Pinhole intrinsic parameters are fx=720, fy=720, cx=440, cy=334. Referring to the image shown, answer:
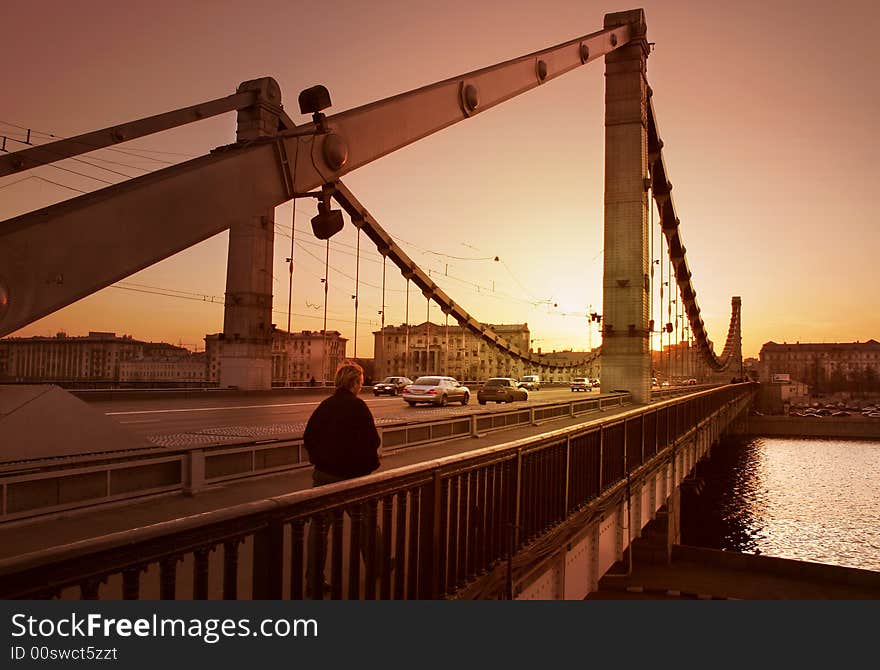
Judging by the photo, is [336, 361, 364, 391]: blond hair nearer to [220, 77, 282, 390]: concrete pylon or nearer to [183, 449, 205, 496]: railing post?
[183, 449, 205, 496]: railing post

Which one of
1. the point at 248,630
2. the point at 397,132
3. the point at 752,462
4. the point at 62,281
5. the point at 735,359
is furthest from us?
the point at 735,359

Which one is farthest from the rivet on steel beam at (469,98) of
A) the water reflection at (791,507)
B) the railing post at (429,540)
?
the water reflection at (791,507)

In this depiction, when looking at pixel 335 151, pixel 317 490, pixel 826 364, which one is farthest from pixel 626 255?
pixel 826 364

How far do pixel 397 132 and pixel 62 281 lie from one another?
14.6 ft

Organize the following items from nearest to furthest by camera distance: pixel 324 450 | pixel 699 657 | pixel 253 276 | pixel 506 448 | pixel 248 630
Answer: pixel 248 630, pixel 699 657, pixel 324 450, pixel 506 448, pixel 253 276

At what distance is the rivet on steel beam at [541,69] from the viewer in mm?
15336

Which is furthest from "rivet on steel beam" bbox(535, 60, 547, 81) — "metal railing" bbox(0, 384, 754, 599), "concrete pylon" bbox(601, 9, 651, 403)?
"concrete pylon" bbox(601, 9, 651, 403)

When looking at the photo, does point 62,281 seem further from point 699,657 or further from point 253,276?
point 253,276

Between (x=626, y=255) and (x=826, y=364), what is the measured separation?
606 ft

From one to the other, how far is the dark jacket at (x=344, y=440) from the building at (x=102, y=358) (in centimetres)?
5038

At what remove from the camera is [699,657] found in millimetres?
3104

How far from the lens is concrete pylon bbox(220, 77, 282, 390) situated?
27.0 meters

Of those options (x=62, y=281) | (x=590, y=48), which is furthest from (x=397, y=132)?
(x=590, y=48)

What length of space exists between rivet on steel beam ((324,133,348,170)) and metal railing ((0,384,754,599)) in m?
2.98
